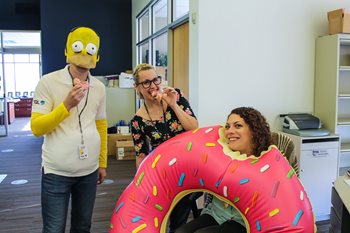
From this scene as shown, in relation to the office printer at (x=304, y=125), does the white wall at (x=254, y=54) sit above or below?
above

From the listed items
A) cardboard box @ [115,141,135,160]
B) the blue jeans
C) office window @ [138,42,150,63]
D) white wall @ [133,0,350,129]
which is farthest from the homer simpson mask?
office window @ [138,42,150,63]

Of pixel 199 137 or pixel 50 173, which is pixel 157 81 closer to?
pixel 199 137

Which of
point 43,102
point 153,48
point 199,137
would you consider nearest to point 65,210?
point 43,102

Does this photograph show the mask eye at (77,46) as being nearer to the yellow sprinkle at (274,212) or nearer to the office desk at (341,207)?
the yellow sprinkle at (274,212)

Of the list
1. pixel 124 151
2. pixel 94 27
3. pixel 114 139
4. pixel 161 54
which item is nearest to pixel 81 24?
pixel 94 27

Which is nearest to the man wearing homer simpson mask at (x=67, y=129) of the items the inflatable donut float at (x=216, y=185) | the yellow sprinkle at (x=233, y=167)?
the inflatable donut float at (x=216, y=185)

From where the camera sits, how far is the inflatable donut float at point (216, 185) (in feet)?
4.49

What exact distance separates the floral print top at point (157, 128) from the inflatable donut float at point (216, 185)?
0.20 meters

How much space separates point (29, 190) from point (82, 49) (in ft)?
9.64

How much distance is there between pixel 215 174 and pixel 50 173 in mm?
758

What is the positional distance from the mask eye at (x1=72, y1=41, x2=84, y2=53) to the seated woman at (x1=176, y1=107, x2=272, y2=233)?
80 cm

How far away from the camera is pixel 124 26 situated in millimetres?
7465

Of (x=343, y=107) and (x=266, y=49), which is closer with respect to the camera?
(x=266, y=49)

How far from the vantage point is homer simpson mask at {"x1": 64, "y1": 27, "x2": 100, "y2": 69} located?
1.62m
